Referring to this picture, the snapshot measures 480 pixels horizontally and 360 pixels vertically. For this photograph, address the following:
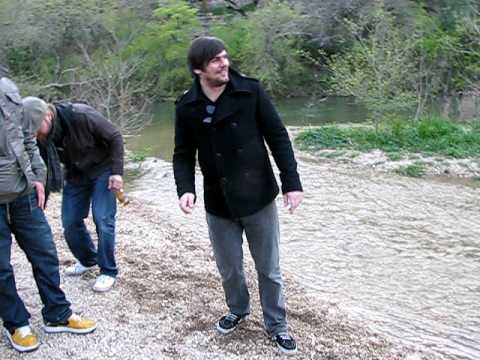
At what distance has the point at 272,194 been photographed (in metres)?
3.46

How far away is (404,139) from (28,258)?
10.7m

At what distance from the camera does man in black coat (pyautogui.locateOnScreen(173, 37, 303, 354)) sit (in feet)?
10.8

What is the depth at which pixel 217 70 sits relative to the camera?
3209 mm

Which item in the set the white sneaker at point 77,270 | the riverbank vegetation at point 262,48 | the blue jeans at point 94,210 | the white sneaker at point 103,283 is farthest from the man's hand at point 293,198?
the riverbank vegetation at point 262,48

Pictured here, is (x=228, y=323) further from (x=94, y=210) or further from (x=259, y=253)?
(x=94, y=210)

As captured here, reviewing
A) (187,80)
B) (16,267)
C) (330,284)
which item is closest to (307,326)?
(330,284)

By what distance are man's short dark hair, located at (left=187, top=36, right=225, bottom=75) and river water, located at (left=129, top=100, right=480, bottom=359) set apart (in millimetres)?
2522

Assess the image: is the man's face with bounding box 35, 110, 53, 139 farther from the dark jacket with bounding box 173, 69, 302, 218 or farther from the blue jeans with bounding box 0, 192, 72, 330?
the dark jacket with bounding box 173, 69, 302, 218

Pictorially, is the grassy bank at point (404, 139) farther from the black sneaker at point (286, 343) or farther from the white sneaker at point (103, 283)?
the black sneaker at point (286, 343)

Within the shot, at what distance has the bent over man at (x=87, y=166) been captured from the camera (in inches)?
160

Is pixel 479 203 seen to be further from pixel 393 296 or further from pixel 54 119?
pixel 54 119

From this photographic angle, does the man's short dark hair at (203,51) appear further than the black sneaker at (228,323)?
No

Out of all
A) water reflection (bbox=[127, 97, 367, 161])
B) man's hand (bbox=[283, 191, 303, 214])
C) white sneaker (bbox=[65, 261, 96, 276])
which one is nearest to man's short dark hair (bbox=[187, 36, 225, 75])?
man's hand (bbox=[283, 191, 303, 214])

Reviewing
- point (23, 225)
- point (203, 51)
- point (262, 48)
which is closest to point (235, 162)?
point (203, 51)
